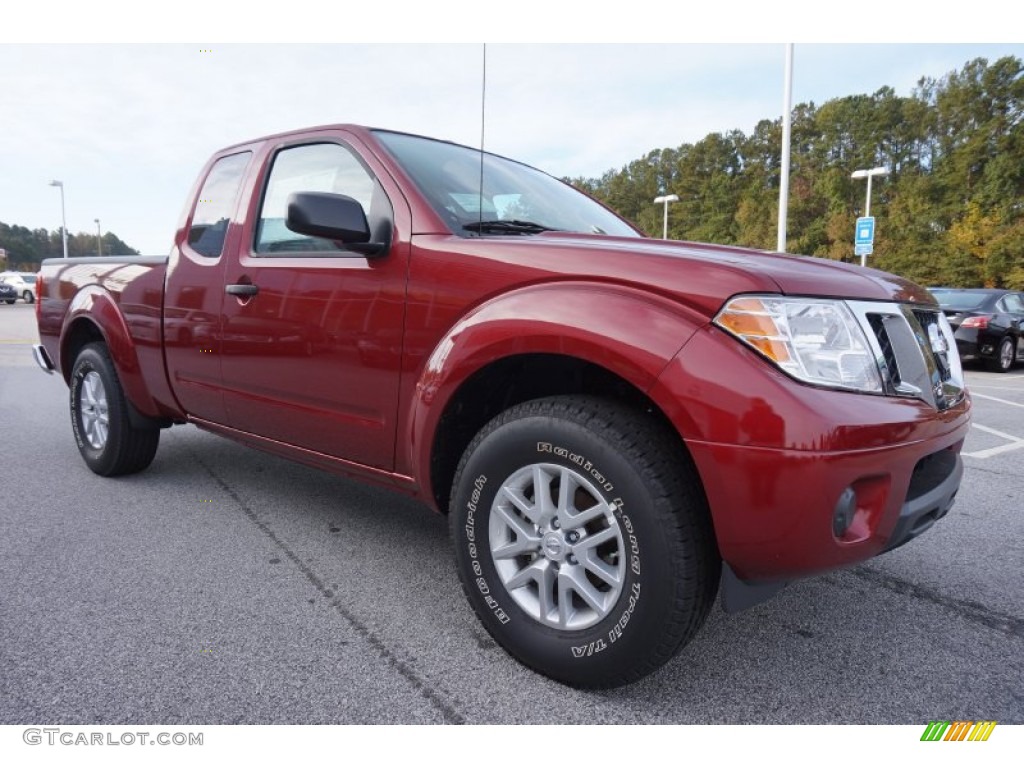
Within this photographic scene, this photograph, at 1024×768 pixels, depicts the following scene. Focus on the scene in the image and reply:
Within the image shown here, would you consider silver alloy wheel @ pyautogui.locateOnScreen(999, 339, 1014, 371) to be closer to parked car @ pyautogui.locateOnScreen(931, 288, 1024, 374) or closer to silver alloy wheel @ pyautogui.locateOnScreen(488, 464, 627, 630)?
parked car @ pyautogui.locateOnScreen(931, 288, 1024, 374)

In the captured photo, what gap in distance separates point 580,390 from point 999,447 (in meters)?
4.64

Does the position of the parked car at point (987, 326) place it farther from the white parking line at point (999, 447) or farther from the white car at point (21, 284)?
the white car at point (21, 284)

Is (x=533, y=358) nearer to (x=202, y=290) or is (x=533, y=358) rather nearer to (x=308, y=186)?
(x=308, y=186)

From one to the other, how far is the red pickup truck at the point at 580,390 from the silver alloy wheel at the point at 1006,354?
11383 millimetres

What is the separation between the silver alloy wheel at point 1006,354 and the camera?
37.8 ft

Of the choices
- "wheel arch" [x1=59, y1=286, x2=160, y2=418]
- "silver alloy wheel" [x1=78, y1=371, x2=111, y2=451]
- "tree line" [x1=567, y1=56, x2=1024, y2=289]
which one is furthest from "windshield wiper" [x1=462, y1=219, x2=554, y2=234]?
"tree line" [x1=567, y1=56, x2=1024, y2=289]

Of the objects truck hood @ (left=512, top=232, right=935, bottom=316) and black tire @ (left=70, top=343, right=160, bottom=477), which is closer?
truck hood @ (left=512, top=232, right=935, bottom=316)

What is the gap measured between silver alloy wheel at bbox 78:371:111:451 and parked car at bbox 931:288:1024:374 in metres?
11.7

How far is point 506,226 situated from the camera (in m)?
2.49

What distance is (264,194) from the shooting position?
3086 millimetres

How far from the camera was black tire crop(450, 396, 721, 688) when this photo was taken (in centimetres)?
173

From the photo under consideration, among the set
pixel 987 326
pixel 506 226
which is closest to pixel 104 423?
pixel 506 226

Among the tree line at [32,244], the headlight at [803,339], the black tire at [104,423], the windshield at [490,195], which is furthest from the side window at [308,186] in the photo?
the tree line at [32,244]

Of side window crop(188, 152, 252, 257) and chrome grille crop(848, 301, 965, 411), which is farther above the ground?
side window crop(188, 152, 252, 257)
